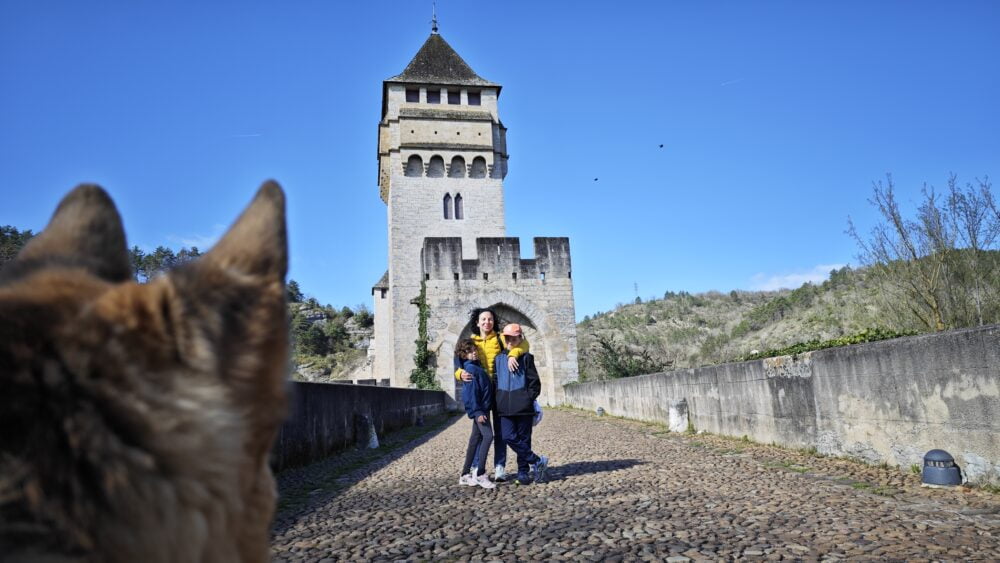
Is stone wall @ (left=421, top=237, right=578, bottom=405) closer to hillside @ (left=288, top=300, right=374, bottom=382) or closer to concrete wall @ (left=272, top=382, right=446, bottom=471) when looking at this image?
concrete wall @ (left=272, top=382, right=446, bottom=471)

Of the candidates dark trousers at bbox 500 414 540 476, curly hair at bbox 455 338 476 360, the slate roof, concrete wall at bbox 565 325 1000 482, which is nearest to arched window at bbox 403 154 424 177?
the slate roof

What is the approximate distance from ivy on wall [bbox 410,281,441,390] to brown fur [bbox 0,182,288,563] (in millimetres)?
26357

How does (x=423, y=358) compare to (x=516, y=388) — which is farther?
(x=423, y=358)

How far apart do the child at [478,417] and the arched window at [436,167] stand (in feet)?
91.4

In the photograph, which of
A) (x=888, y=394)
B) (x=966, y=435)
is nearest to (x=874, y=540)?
(x=966, y=435)

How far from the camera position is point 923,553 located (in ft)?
11.5

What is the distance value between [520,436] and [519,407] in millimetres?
384

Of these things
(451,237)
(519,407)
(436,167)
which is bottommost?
(519,407)

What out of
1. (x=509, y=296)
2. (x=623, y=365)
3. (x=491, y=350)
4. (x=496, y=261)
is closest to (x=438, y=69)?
(x=496, y=261)

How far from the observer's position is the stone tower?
27906 millimetres

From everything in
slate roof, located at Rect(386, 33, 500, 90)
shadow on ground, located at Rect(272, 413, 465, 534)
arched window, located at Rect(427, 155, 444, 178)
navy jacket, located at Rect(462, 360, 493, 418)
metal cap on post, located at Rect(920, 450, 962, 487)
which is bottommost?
shadow on ground, located at Rect(272, 413, 465, 534)

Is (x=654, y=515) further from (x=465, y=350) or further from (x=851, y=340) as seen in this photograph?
A: (x=851, y=340)

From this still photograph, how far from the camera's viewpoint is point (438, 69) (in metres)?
35.8

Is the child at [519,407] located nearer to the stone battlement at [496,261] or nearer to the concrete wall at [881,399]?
the concrete wall at [881,399]
